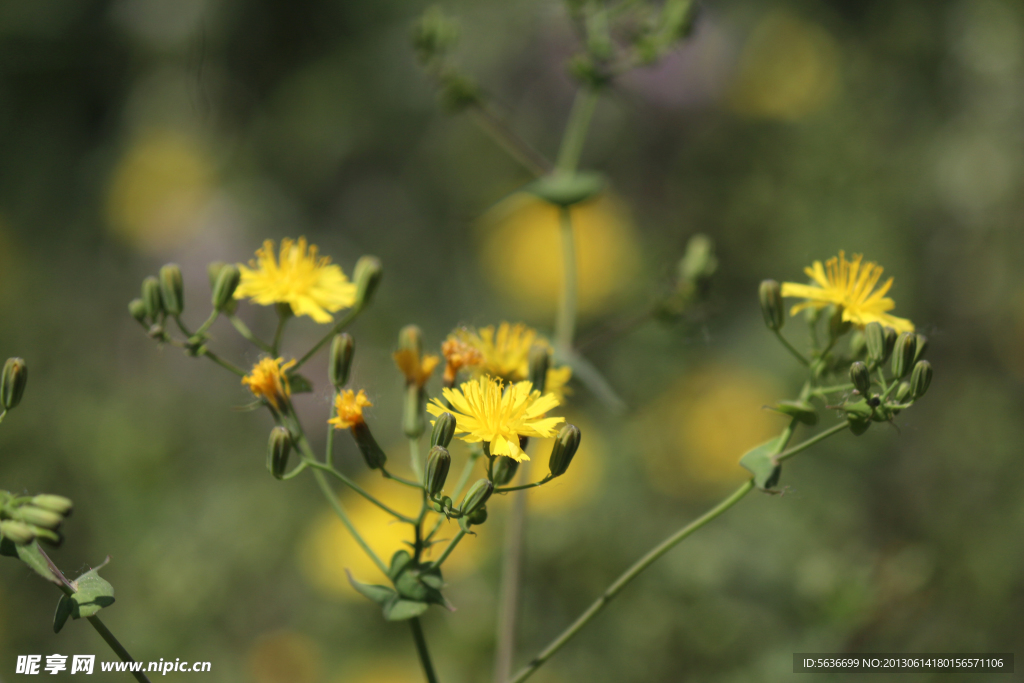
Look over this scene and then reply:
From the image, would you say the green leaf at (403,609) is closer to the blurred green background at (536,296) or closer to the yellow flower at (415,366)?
the yellow flower at (415,366)

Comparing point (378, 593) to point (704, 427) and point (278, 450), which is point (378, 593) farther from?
point (704, 427)

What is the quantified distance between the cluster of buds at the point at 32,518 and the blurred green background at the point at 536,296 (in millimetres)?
520

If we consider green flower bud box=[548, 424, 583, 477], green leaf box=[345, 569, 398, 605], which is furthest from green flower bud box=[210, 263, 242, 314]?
green flower bud box=[548, 424, 583, 477]

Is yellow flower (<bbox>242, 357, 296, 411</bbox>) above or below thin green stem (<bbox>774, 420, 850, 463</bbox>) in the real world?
above

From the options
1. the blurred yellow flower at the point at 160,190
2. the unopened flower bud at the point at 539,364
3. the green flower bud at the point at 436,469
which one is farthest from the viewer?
the blurred yellow flower at the point at 160,190

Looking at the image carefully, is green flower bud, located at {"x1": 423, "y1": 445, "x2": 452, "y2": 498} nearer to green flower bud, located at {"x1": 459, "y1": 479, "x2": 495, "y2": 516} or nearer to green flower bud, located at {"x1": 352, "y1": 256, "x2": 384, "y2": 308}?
green flower bud, located at {"x1": 459, "y1": 479, "x2": 495, "y2": 516}

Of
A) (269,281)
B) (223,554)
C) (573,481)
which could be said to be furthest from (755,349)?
(269,281)

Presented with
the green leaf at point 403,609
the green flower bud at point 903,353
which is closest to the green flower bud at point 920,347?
the green flower bud at point 903,353

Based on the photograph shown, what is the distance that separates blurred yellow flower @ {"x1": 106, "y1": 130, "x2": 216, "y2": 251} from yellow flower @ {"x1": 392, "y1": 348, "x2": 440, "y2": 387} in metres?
4.13

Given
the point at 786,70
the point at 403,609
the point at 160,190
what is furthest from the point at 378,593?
the point at 160,190

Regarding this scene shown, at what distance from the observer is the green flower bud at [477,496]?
1.23 metres

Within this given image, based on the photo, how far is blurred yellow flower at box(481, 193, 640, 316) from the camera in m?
4.66

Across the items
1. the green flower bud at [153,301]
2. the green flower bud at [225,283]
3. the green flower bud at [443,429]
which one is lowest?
the green flower bud at [443,429]

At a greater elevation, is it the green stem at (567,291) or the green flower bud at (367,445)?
the green stem at (567,291)
